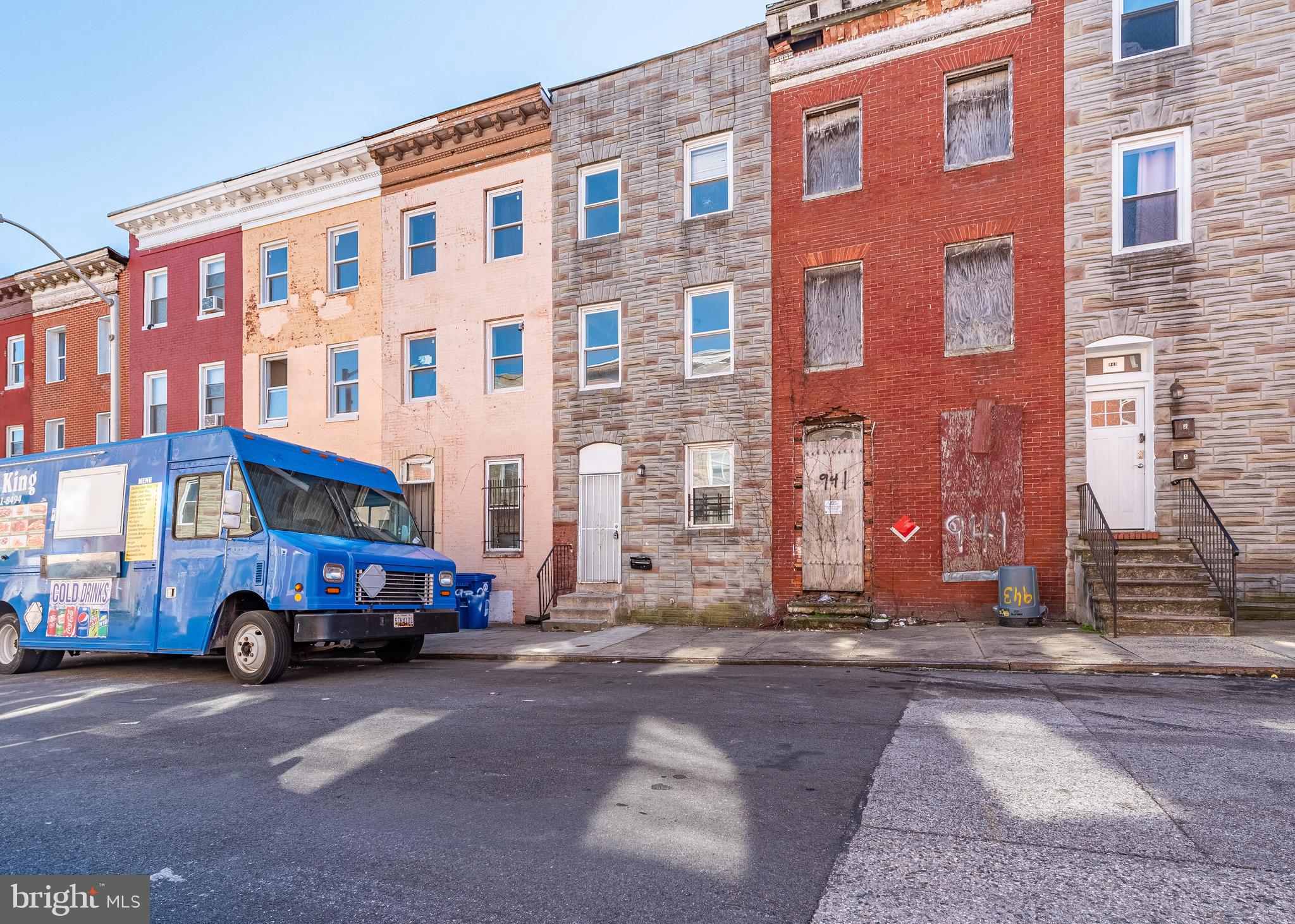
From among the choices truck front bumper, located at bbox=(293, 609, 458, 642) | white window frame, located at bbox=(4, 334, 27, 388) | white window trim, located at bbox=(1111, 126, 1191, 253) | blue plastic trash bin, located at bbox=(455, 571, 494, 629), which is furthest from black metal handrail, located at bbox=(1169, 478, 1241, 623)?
white window frame, located at bbox=(4, 334, 27, 388)

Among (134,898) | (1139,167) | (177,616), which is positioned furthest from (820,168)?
(134,898)

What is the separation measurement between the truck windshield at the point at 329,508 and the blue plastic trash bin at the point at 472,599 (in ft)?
14.2

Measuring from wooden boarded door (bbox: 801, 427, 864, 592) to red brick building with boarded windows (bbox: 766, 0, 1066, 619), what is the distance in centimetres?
3

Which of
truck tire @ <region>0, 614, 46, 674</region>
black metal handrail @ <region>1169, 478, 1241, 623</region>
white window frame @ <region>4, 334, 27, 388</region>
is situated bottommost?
truck tire @ <region>0, 614, 46, 674</region>

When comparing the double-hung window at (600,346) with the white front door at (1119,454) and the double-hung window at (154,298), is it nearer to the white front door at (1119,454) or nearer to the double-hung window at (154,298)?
the white front door at (1119,454)

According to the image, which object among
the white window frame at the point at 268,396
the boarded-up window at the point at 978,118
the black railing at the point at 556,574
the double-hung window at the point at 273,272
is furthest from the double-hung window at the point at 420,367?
the boarded-up window at the point at 978,118

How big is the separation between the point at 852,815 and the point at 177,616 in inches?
351

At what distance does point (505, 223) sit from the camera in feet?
60.7

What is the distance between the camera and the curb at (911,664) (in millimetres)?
8547

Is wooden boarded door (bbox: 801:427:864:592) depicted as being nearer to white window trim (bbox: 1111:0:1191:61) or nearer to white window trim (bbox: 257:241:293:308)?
white window trim (bbox: 1111:0:1191:61)

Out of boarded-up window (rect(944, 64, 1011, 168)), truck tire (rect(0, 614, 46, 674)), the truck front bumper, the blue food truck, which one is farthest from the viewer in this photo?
boarded-up window (rect(944, 64, 1011, 168))

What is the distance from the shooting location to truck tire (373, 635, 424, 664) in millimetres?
11586

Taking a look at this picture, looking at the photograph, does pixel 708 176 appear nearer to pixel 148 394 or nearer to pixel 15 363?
pixel 148 394

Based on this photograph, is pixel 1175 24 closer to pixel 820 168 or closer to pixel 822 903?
pixel 820 168
